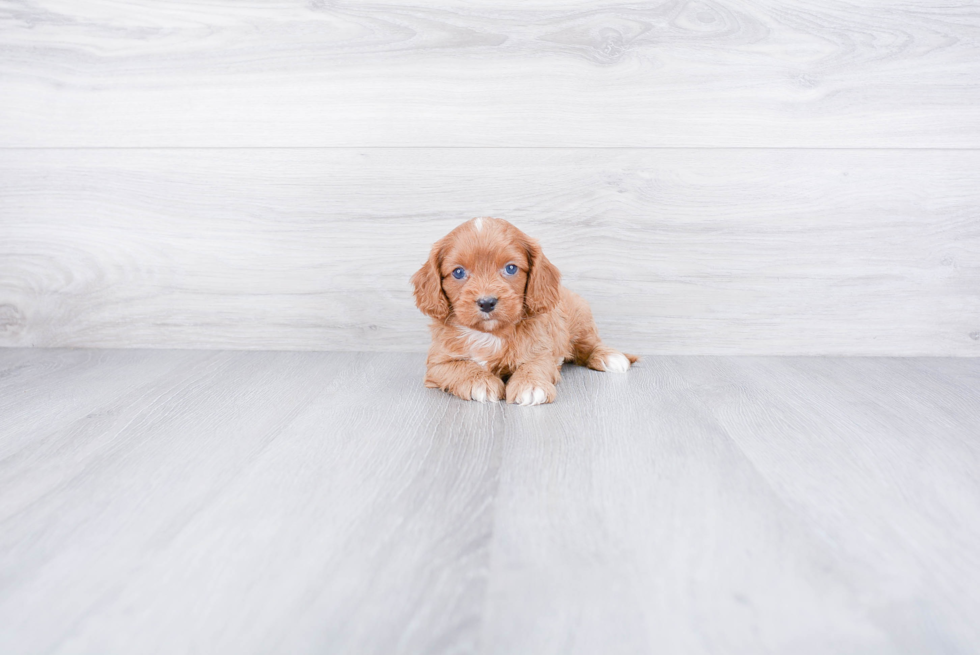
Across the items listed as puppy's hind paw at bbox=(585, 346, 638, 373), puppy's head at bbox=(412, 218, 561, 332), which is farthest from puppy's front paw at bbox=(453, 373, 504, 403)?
puppy's hind paw at bbox=(585, 346, 638, 373)

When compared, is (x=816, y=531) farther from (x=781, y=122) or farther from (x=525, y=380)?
(x=781, y=122)

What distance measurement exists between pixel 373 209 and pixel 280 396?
26.3 inches

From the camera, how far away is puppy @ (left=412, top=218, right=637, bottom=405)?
147cm

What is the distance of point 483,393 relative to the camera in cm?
149

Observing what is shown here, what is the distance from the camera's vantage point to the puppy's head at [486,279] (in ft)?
4.78

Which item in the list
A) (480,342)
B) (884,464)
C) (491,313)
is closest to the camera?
(884,464)

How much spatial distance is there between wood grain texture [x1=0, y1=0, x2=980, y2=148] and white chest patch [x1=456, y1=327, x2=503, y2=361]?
25.6 inches

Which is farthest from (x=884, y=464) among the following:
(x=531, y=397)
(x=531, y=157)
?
(x=531, y=157)

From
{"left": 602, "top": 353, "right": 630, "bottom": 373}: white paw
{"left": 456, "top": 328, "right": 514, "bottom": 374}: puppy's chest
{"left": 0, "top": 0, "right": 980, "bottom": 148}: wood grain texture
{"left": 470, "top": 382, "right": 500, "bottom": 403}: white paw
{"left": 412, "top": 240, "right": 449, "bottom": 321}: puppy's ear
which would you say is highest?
{"left": 0, "top": 0, "right": 980, "bottom": 148}: wood grain texture

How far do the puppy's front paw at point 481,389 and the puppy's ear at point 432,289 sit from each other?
0.58 ft

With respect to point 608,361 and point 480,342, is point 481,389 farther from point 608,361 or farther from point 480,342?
point 608,361

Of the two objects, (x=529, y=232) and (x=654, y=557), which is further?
(x=529, y=232)

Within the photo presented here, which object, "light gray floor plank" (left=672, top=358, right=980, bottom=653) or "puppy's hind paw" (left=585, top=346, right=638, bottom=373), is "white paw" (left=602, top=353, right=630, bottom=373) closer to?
"puppy's hind paw" (left=585, top=346, right=638, bottom=373)

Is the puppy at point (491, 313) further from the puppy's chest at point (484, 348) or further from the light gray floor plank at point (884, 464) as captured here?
the light gray floor plank at point (884, 464)
